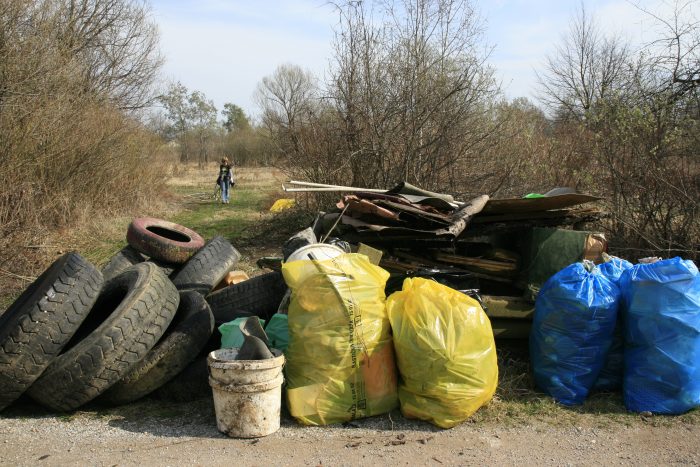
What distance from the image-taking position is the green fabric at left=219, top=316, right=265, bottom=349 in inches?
165

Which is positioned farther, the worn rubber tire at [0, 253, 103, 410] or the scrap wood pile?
the scrap wood pile

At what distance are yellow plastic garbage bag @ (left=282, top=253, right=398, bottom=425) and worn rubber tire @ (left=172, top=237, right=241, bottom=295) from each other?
7.03 feet

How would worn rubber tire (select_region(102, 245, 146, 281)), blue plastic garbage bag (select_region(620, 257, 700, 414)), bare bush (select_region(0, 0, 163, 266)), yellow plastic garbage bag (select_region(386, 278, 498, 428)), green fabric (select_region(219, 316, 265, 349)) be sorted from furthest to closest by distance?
bare bush (select_region(0, 0, 163, 266)) → worn rubber tire (select_region(102, 245, 146, 281)) → green fabric (select_region(219, 316, 265, 349)) → blue plastic garbage bag (select_region(620, 257, 700, 414)) → yellow plastic garbage bag (select_region(386, 278, 498, 428))

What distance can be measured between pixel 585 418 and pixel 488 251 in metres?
2.12

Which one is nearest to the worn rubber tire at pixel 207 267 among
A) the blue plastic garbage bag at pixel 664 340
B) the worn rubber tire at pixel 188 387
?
the worn rubber tire at pixel 188 387

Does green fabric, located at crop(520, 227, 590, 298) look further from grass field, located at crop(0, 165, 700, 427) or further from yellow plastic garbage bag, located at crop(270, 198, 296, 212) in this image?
yellow plastic garbage bag, located at crop(270, 198, 296, 212)

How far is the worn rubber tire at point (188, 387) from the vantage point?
4.24m

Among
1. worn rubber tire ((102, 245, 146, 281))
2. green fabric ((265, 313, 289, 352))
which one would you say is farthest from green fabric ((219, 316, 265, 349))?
worn rubber tire ((102, 245, 146, 281))

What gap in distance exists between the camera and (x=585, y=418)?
3893 millimetres

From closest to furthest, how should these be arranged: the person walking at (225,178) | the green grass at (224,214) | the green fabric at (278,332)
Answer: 1. the green fabric at (278,332)
2. the green grass at (224,214)
3. the person walking at (225,178)

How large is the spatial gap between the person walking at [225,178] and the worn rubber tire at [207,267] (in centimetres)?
1390

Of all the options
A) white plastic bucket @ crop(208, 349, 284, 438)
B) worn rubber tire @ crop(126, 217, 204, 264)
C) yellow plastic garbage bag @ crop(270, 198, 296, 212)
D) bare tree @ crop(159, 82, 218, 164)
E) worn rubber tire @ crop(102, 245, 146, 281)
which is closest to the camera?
white plastic bucket @ crop(208, 349, 284, 438)

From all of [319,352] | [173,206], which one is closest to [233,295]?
[319,352]

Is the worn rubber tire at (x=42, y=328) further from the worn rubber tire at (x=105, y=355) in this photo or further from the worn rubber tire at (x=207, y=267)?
the worn rubber tire at (x=207, y=267)
